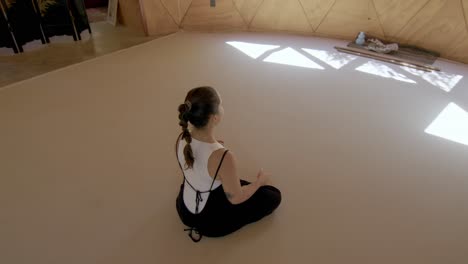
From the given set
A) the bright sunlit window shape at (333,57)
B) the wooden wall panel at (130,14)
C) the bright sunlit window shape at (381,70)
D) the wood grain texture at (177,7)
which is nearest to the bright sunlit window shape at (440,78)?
the bright sunlit window shape at (381,70)

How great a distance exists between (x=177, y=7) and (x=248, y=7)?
985mm

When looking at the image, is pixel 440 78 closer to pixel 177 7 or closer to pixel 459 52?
pixel 459 52

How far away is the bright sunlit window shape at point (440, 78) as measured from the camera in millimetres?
3150

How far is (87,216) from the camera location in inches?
72.5

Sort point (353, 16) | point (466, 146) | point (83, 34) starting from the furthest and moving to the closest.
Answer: point (83, 34), point (353, 16), point (466, 146)

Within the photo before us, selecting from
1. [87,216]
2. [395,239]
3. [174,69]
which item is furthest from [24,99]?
[395,239]

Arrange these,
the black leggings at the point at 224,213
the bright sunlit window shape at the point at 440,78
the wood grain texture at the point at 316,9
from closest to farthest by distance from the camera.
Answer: the black leggings at the point at 224,213, the bright sunlit window shape at the point at 440,78, the wood grain texture at the point at 316,9

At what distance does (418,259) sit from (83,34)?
184 inches

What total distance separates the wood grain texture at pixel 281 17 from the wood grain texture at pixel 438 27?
1.25m

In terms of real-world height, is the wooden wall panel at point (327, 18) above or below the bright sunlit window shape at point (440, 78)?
above

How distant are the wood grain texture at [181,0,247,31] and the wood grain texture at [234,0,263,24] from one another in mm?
59

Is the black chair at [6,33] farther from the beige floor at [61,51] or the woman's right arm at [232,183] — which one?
the woman's right arm at [232,183]

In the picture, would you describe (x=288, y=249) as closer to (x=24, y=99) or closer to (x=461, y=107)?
(x=461, y=107)

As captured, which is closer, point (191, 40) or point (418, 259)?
point (418, 259)
